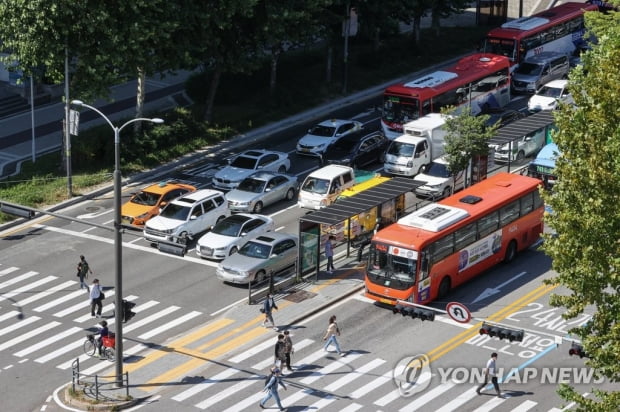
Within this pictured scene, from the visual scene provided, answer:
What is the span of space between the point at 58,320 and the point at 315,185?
1556cm

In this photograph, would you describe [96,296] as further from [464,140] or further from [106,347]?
[464,140]

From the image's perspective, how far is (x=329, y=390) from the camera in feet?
129

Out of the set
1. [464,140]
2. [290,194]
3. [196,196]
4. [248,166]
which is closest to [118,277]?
[196,196]

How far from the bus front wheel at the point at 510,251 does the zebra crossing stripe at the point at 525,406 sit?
11.9 meters

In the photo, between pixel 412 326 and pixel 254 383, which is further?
pixel 412 326

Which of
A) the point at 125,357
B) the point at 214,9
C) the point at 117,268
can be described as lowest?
the point at 125,357

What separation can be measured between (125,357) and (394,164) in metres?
22.4

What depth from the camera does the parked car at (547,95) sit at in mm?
68250

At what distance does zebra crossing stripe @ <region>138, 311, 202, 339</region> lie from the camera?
4406cm

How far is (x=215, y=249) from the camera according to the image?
50281mm

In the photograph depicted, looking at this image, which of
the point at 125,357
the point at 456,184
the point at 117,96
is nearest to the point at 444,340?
the point at 125,357

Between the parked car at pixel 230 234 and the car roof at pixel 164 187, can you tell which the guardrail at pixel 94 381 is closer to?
the parked car at pixel 230 234

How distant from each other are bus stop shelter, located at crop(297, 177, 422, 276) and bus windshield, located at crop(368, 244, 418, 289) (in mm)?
2973

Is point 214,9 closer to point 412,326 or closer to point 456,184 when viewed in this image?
point 456,184
